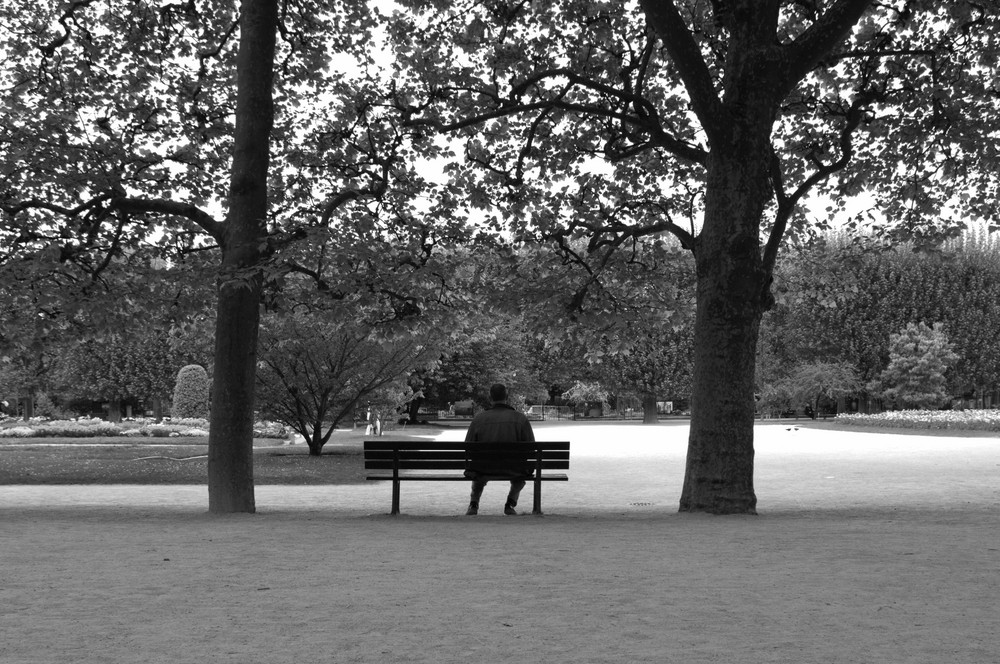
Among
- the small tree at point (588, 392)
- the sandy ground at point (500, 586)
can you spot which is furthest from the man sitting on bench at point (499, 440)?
the small tree at point (588, 392)

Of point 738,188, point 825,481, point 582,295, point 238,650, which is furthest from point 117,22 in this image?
point 825,481

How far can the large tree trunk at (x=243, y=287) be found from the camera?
37.9 feet

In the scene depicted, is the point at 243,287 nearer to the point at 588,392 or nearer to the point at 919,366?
the point at 919,366

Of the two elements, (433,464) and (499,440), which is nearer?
(433,464)

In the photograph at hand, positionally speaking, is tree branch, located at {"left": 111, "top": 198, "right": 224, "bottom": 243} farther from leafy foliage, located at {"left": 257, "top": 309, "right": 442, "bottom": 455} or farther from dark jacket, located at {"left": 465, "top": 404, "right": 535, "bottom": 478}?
leafy foliage, located at {"left": 257, "top": 309, "right": 442, "bottom": 455}

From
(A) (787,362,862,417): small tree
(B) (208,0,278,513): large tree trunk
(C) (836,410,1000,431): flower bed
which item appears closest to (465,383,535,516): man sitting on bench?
(B) (208,0,278,513): large tree trunk

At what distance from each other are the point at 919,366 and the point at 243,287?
51.8 metres

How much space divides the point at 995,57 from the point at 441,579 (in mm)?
12581

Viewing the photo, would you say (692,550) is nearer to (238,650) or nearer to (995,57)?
(238,650)

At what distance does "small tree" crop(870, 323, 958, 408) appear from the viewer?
184 ft

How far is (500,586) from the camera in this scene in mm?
6277

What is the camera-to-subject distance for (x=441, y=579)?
6.51 m

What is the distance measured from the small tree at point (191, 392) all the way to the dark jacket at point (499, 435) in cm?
3320

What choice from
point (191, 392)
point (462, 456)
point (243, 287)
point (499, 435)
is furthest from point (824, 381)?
point (243, 287)
